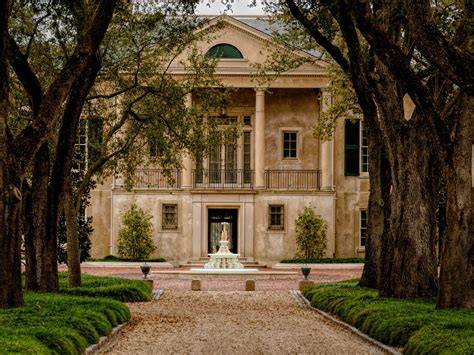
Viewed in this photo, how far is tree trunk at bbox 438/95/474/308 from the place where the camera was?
15234 mm

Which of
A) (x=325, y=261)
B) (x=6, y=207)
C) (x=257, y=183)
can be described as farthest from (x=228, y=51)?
(x=6, y=207)

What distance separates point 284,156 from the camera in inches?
1793

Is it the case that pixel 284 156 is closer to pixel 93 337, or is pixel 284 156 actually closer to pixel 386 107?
pixel 386 107

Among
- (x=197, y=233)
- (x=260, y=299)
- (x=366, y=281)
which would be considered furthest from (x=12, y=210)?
(x=197, y=233)

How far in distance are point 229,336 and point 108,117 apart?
1099 cm

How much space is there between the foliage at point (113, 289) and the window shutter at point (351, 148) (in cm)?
1910

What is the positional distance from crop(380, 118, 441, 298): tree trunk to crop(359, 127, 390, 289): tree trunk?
6.31 feet

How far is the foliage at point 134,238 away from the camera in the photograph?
139 feet

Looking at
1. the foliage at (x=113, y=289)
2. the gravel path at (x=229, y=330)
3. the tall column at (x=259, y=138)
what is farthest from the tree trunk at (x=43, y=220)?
the tall column at (x=259, y=138)

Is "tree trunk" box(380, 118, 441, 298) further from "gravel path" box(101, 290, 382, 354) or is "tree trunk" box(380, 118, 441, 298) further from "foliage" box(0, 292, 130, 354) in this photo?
"foliage" box(0, 292, 130, 354)

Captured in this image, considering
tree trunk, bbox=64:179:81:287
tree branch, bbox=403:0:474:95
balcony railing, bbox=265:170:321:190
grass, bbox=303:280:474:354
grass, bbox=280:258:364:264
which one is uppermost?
balcony railing, bbox=265:170:321:190

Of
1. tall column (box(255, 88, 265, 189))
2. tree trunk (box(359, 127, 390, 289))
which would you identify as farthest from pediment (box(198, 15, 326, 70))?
tree trunk (box(359, 127, 390, 289))

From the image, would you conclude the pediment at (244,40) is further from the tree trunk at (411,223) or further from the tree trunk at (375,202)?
the tree trunk at (411,223)

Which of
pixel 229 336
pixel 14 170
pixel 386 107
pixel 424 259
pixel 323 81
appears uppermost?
pixel 323 81
